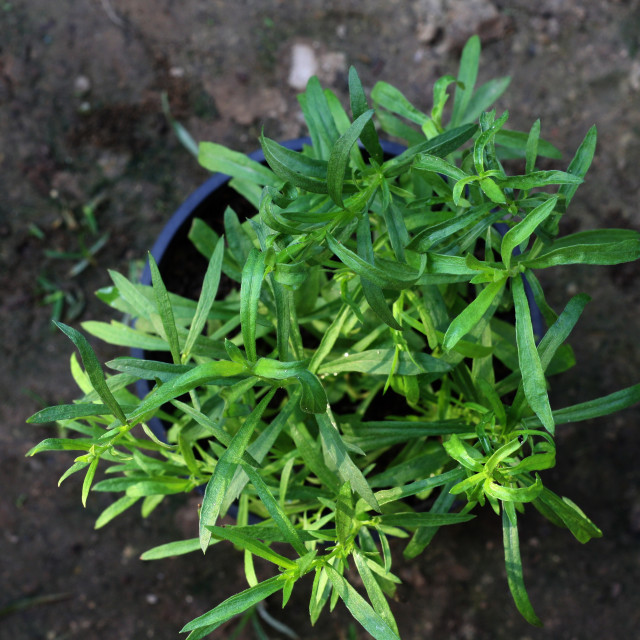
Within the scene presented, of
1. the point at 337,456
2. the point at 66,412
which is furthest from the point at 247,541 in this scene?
the point at 66,412

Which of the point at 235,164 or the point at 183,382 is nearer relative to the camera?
the point at 183,382

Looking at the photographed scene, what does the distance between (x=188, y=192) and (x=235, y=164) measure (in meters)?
0.65

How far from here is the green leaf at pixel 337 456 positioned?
0.76 meters

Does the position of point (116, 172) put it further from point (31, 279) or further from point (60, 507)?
point (60, 507)

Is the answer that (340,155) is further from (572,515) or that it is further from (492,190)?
(572,515)

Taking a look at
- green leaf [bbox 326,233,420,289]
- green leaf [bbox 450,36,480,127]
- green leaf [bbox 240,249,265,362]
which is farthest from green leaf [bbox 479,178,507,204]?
green leaf [bbox 450,36,480,127]

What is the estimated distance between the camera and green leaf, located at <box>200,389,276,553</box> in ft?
2.28

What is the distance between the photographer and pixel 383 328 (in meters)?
0.84

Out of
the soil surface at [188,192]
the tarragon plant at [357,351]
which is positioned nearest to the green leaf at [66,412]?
the tarragon plant at [357,351]

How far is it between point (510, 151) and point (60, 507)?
1.33 meters

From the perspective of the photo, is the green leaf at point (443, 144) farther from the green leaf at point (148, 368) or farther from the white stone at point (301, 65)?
the white stone at point (301, 65)

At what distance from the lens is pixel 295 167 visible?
0.78 m

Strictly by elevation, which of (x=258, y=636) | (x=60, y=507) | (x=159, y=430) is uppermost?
(x=159, y=430)

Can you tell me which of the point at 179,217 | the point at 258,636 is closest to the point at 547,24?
the point at 179,217
